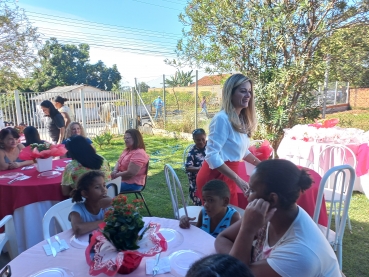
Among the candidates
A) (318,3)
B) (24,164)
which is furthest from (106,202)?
(318,3)

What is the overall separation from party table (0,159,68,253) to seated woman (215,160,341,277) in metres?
2.38

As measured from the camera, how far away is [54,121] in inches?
221

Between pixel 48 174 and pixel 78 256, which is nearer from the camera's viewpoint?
pixel 78 256

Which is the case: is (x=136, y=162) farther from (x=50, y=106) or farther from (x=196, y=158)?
(x=50, y=106)

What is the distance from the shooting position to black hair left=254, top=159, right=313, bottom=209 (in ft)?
3.76

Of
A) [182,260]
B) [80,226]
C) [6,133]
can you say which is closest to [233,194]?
[182,260]

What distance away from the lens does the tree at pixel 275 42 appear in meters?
5.41

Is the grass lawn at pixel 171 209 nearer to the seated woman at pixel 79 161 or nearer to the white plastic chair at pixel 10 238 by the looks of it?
the seated woman at pixel 79 161

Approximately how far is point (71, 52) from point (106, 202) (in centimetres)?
3618

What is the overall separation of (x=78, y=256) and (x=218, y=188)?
1.00 m

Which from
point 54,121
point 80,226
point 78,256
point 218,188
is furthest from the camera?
point 54,121

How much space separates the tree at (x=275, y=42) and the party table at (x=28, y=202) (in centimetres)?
449

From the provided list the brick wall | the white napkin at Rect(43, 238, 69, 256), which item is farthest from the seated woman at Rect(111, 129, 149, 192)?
the brick wall

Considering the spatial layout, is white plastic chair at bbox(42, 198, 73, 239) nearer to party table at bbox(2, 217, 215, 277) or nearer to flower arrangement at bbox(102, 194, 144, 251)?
party table at bbox(2, 217, 215, 277)
